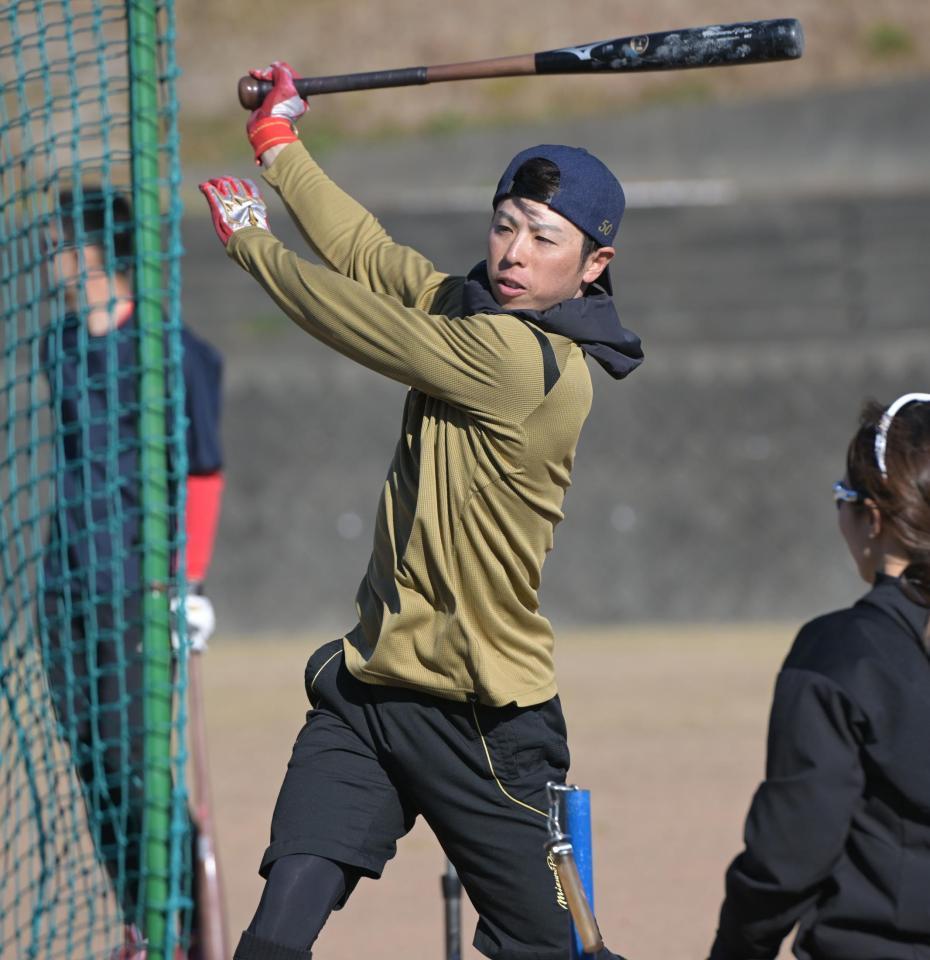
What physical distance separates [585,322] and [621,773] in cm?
406

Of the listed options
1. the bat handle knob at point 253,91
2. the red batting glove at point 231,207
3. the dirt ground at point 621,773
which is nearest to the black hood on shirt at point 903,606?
the red batting glove at point 231,207

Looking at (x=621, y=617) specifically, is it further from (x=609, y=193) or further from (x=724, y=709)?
(x=609, y=193)

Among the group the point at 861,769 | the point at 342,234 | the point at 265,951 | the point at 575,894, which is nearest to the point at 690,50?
the point at 342,234

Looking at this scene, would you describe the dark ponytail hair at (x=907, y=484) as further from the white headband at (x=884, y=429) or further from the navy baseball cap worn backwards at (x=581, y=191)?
the navy baseball cap worn backwards at (x=581, y=191)

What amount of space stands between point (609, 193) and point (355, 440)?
8326 mm

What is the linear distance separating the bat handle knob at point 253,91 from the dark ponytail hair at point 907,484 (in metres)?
1.56

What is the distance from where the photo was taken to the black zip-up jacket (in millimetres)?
2199

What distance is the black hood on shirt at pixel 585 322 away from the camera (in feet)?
9.48

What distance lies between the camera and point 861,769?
87.7 inches

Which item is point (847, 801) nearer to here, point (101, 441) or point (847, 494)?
point (847, 494)

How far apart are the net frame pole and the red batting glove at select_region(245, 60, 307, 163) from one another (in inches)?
15.1

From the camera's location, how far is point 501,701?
2.86 m

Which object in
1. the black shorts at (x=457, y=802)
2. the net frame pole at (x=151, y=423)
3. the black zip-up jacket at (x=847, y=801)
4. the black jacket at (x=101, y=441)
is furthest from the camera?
the black jacket at (x=101, y=441)

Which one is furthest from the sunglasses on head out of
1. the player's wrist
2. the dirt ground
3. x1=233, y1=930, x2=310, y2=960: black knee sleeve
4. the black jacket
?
the dirt ground
